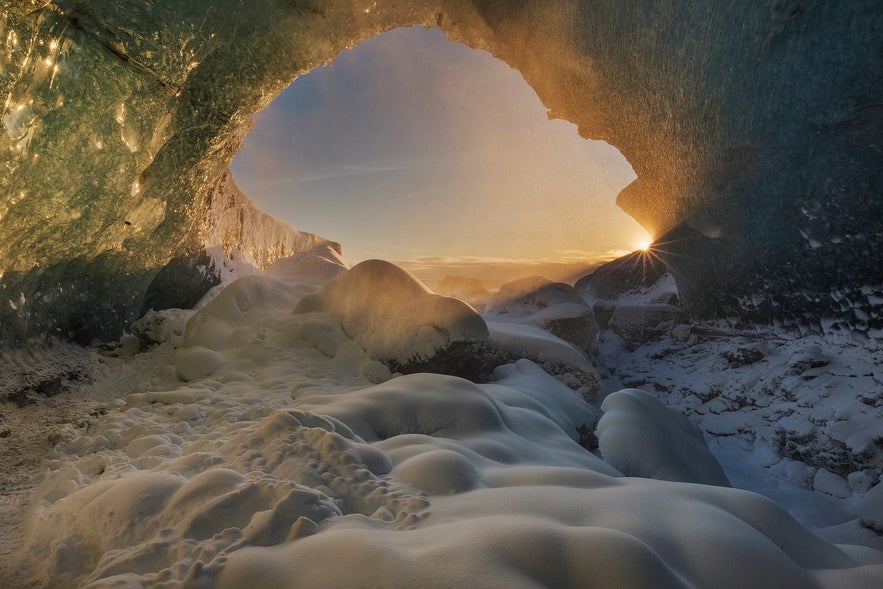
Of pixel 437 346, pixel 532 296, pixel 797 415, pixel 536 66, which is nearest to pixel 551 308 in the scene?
pixel 532 296

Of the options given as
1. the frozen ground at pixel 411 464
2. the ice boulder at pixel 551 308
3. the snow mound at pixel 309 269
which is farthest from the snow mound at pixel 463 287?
the frozen ground at pixel 411 464

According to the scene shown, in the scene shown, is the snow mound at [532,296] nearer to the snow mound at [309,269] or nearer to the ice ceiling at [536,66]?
the ice ceiling at [536,66]

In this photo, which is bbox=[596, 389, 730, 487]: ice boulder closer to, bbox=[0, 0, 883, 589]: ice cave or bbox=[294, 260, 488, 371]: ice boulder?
bbox=[0, 0, 883, 589]: ice cave

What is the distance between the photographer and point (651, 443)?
3.33 m

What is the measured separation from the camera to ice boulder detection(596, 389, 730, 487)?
315cm

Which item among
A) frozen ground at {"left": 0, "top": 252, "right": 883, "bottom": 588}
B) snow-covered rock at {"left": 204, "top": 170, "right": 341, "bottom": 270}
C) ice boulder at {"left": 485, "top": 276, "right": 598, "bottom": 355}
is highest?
snow-covered rock at {"left": 204, "top": 170, "right": 341, "bottom": 270}

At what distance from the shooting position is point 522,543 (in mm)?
1383

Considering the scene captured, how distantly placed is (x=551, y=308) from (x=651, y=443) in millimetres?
3948

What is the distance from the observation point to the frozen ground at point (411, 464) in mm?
1416

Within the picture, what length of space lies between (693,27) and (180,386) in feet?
17.4

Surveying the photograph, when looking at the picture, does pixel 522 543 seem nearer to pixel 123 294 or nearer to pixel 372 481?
pixel 372 481

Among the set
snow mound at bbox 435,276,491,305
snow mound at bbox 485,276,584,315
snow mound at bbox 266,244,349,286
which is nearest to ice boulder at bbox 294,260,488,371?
snow mound at bbox 266,244,349,286

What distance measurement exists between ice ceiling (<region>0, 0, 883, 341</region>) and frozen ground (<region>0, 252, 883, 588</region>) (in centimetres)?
69

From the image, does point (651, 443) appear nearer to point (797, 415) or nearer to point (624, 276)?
point (797, 415)
